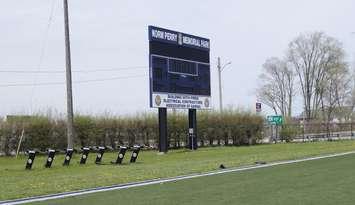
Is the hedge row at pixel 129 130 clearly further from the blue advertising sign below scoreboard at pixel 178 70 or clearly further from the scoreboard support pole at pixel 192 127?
the blue advertising sign below scoreboard at pixel 178 70

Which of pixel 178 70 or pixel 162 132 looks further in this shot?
pixel 178 70

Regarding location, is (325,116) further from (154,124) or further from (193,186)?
Answer: (193,186)

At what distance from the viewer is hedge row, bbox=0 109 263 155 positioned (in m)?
43.1

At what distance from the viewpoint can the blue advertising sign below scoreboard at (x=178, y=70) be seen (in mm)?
37156

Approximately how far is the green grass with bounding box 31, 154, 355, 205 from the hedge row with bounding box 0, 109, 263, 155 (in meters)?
26.4

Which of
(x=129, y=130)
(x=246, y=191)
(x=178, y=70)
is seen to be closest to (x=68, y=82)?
(x=178, y=70)

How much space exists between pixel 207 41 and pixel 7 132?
14398 millimetres

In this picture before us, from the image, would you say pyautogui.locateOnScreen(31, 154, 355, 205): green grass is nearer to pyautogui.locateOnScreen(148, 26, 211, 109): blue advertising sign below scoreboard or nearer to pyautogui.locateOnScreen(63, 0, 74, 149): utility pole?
pyautogui.locateOnScreen(63, 0, 74, 149): utility pole

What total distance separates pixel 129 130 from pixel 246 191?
34771 mm

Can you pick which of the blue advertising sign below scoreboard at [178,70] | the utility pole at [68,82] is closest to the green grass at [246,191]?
the utility pole at [68,82]

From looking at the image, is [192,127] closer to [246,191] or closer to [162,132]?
[162,132]

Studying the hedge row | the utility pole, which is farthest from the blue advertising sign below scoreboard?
the hedge row

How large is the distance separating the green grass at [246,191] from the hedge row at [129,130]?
86.5ft

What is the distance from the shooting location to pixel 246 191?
14297 millimetres
